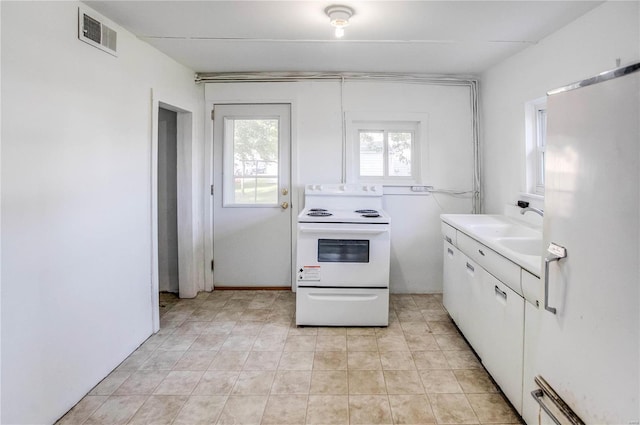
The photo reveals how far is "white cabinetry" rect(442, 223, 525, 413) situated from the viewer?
1744mm

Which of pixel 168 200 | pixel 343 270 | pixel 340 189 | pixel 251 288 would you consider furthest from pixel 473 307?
pixel 168 200

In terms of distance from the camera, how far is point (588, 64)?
2.04 m

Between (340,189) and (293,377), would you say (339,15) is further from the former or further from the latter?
(293,377)

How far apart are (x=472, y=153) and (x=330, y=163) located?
1442mm

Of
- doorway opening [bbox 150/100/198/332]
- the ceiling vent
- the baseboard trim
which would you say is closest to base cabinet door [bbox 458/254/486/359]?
the baseboard trim

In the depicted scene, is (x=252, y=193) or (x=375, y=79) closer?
(x=375, y=79)

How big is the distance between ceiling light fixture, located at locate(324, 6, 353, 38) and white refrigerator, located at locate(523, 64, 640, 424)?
130cm

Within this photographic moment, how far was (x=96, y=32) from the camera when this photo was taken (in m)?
2.07

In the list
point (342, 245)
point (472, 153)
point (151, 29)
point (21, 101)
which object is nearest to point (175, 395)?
point (342, 245)

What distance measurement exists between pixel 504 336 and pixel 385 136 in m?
2.30

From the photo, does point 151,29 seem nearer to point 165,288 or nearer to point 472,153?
point 165,288

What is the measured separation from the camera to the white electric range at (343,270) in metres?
2.78

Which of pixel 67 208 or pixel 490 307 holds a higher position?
pixel 67 208

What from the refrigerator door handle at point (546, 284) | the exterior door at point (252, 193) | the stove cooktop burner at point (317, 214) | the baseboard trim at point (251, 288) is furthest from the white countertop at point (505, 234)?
the baseboard trim at point (251, 288)
